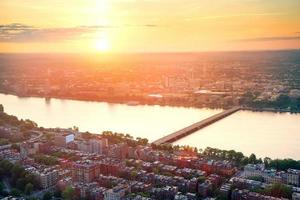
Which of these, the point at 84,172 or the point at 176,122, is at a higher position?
the point at 176,122

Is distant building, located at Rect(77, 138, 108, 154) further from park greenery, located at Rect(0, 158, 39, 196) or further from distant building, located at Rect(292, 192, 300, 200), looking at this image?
distant building, located at Rect(292, 192, 300, 200)

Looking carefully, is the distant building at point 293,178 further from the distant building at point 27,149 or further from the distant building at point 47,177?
the distant building at point 27,149

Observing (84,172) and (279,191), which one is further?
(84,172)

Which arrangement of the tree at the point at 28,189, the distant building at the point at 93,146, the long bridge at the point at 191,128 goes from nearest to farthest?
the tree at the point at 28,189
the distant building at the point at 93,146
the long bridge at the point at 191,128

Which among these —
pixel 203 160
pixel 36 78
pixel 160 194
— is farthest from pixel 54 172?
pixel 36 78

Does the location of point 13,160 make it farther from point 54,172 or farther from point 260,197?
point 260,197

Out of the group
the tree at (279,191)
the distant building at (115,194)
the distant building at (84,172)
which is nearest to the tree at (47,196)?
the distant building at (84,172)

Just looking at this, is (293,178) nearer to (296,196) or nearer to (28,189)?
(296,196)

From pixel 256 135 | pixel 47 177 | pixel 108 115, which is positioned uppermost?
pixel 108 115

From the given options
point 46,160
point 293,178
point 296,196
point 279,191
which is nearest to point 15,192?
point 46,160
